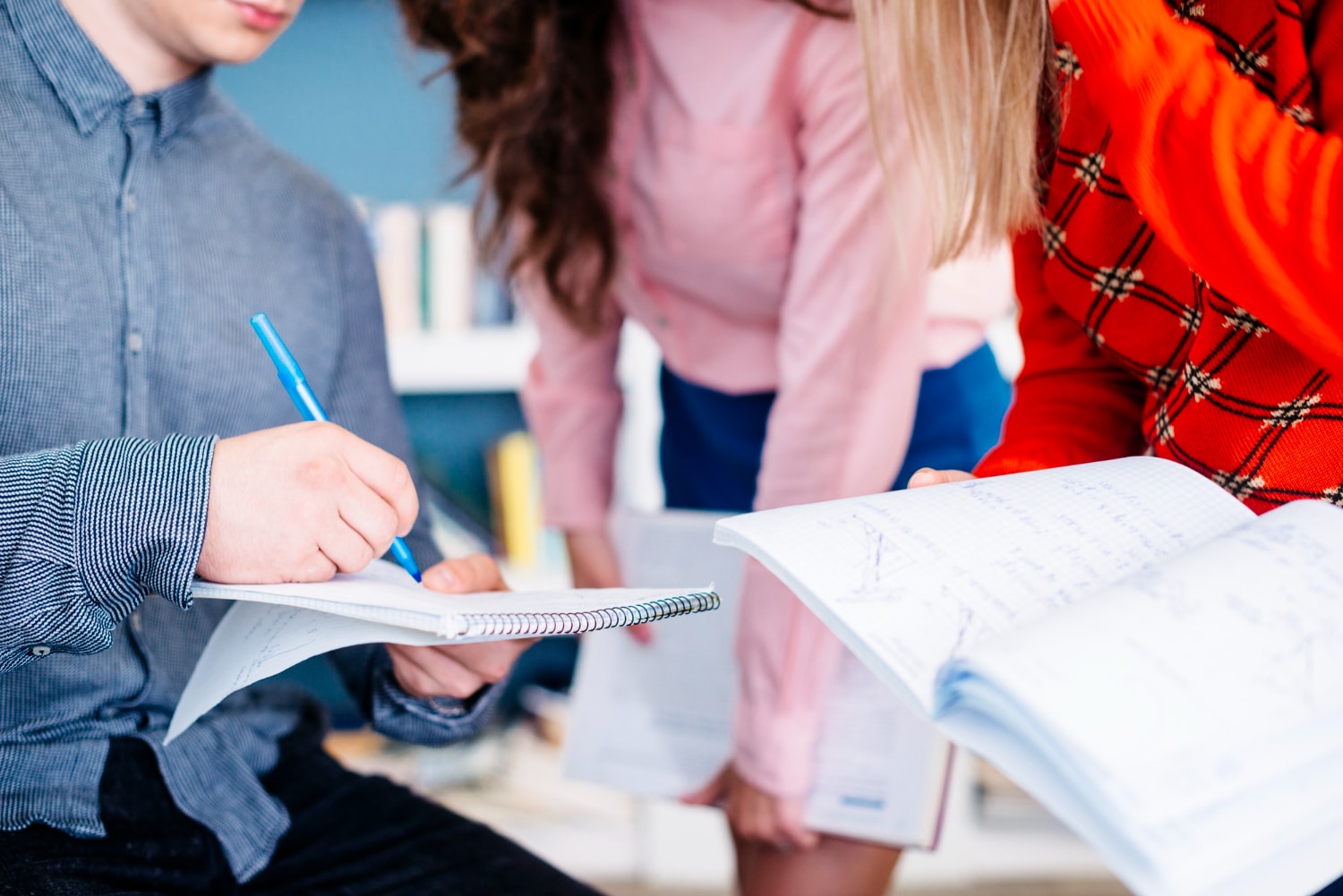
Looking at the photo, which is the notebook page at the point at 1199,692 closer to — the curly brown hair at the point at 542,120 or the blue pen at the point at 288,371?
the blue pen at the point at 288,371

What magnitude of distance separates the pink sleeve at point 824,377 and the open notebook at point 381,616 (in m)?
0.39

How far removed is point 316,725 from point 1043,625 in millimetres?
736

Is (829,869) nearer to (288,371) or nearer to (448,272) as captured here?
(288,371)

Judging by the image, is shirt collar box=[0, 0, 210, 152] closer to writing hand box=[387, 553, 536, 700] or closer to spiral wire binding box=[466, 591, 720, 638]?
writing hand box=[387, 553, 536, 700]

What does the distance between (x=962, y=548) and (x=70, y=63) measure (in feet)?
2.49

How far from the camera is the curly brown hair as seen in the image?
1103 mm

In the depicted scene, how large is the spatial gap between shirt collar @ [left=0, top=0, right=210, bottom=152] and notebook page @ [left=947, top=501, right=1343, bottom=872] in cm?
78

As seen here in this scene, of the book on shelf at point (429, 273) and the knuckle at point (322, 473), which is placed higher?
the knuckle at point (322, 473)

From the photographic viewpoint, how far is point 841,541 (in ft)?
1.63

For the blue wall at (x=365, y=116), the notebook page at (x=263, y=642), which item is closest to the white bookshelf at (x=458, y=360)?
the blue wall at (x=365, y=116)

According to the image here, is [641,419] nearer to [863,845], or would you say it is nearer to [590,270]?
[590,270]

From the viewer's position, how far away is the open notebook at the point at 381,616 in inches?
21.4

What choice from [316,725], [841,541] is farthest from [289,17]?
[841,541]

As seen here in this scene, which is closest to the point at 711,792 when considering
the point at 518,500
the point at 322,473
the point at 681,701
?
the point at 681,701
